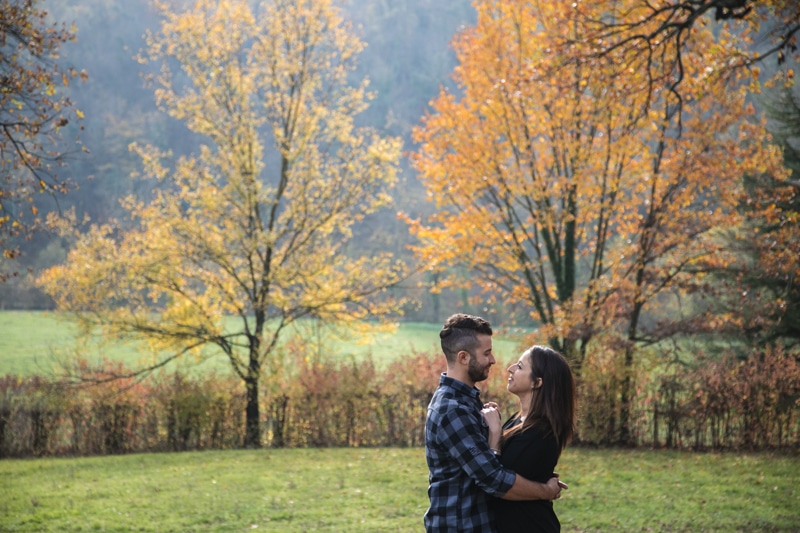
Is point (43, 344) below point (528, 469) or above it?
above

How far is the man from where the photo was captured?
9.09 feet

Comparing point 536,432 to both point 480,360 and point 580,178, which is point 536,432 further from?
point 580,178

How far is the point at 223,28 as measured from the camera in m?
17.0

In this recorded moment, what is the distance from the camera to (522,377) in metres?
3.01

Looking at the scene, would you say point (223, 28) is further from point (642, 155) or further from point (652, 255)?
point (652, 255)

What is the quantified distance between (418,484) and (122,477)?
4997mm

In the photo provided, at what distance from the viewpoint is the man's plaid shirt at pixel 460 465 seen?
9.05ft

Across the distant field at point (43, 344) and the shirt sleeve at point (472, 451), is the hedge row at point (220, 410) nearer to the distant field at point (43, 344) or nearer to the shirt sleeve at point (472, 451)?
the distant field at point (43, 344)

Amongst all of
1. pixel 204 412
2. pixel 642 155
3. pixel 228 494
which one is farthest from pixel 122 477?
pixel 642 155

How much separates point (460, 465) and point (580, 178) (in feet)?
36.9

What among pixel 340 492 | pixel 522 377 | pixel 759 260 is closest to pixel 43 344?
pixel 340 492

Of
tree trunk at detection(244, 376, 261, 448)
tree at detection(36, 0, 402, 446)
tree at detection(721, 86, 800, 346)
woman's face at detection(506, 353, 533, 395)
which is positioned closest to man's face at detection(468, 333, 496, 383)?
woman's face at detection(506, 353, 533, 395)

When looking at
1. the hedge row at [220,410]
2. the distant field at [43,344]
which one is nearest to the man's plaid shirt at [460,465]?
the hedge row at [220,410]

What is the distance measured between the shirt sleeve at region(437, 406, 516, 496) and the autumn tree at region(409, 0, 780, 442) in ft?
33.0
